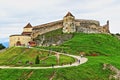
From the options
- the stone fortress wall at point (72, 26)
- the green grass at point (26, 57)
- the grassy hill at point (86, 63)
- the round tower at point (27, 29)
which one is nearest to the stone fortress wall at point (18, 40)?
the stone fortress wall at point (72, 26)

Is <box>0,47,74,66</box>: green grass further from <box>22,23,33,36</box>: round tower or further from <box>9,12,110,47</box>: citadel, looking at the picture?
<box>22,23,33,36</box>: round tower

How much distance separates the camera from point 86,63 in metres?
106

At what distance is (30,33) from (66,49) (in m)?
38.6

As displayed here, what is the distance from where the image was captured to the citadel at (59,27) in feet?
521

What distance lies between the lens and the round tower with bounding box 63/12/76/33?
16450 cm

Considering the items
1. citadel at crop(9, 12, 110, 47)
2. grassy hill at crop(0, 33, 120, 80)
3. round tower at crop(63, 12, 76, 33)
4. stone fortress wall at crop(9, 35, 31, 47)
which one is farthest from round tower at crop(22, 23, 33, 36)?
grassy hill at crop(0, 33, 120, 80)

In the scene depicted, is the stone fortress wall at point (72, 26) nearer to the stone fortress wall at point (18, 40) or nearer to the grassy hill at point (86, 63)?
the grassy hill at point (86, 63)

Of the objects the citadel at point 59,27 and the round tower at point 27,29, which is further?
the round tower at point 27,29

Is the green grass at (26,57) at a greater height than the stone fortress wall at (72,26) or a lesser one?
lesser

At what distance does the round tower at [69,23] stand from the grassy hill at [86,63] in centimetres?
343

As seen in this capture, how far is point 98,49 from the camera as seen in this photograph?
470 feet

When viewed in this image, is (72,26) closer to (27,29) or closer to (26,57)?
(27,29)

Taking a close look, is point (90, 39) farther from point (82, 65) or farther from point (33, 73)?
point (33, 73)

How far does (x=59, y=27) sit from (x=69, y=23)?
6386 millimetres
